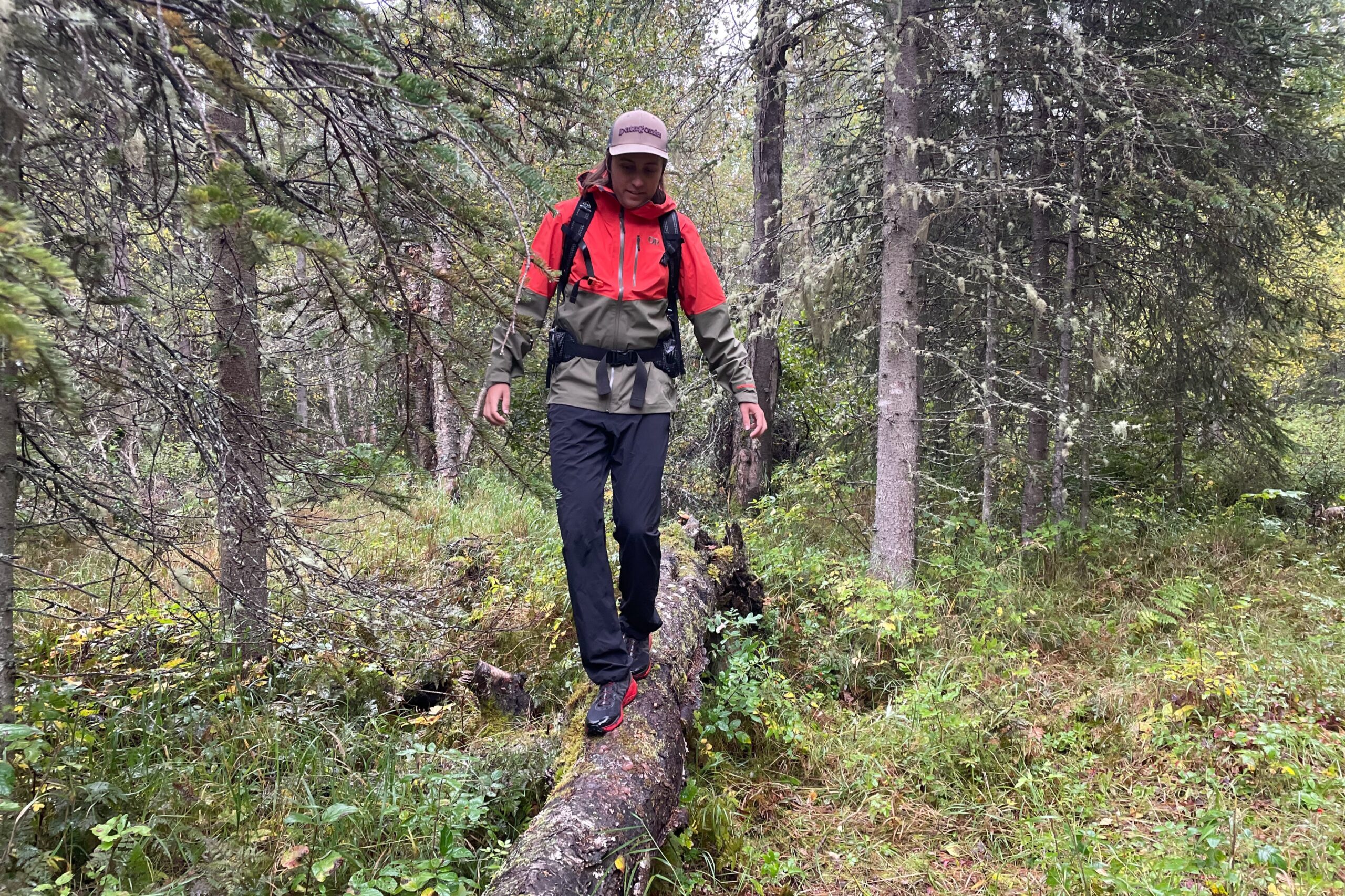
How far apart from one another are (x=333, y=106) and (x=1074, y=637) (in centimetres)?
583

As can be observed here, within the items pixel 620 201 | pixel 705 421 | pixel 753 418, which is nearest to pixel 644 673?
pixel 753 418

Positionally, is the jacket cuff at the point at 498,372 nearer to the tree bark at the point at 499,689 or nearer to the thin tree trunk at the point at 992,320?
the tree bark at the point at 499,689

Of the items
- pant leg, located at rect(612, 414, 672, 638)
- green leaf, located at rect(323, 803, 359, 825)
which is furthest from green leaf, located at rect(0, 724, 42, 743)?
pant leg, located at rect(612, 414, 672, 638)

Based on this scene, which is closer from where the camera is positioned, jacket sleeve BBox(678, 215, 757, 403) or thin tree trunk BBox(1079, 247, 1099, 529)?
jacket sleeve BBox(678, 215, 757, 403)

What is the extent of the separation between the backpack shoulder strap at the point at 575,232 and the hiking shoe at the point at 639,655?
69.7 inches

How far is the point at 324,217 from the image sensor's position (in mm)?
2559

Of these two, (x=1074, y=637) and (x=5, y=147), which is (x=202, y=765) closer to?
(x=5, y=147)

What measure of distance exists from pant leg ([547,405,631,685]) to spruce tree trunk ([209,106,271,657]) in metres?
1.23

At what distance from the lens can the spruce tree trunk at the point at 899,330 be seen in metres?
5.52

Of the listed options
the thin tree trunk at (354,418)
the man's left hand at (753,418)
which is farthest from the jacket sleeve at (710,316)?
the thin tree trunk at (354,418)

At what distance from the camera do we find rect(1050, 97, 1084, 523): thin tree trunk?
562 centimetres

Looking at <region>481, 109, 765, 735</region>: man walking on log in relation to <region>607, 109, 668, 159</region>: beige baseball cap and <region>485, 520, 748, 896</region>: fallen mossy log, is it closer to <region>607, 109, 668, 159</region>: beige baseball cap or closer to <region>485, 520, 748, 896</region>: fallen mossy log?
<region>607, 109, 668, 159</region>: beige baseball cap

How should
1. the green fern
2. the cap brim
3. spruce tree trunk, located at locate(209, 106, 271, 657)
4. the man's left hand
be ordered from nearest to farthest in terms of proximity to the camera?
spruce tree trunk, located at locate(209, 106, 271, 657)
the cap brim
the man's left hand
the green fern

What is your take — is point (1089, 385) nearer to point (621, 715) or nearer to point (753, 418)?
point (753, 418)
